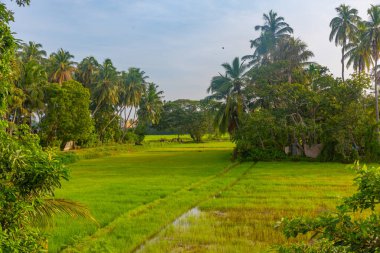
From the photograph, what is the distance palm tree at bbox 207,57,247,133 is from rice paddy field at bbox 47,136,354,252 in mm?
11951

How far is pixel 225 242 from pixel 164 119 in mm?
59931

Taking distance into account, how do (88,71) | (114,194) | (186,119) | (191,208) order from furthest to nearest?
(186,119) < (88,71) < (114,194) < (191,208)

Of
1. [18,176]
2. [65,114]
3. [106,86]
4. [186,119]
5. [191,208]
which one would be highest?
[106,86]

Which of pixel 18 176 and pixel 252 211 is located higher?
pixel 18 176

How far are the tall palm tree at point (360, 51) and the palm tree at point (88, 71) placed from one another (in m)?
29.5

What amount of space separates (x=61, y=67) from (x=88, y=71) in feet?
18.4

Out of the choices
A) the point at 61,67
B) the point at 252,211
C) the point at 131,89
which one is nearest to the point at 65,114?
the point at 61,67

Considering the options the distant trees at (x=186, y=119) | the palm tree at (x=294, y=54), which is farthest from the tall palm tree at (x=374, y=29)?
the distant trees at (x=186, y=119)

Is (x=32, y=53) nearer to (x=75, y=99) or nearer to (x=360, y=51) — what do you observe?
(x=75, y=99)

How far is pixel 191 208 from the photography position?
35.4ft

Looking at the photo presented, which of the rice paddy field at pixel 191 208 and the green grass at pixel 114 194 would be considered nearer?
the rice paddy field at pixel 191 208

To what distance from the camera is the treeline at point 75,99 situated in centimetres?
3069

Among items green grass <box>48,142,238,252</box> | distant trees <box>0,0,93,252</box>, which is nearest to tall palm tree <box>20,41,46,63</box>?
green grass <box>48,142,238,252</box>

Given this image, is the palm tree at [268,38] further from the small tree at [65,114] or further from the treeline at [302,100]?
the small tree at [65,114]
